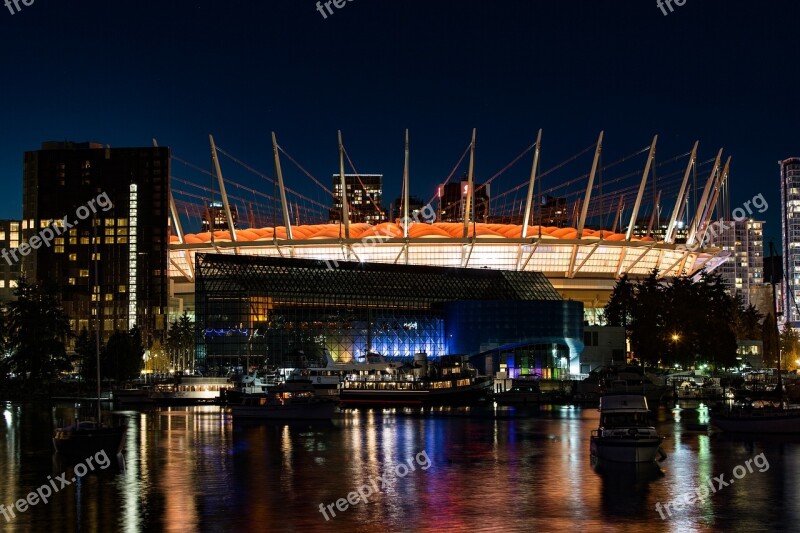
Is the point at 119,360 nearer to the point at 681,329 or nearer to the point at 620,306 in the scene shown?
the point at 620,306

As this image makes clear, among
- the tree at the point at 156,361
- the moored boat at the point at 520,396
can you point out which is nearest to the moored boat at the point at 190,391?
the moored boat at the point at 520,396

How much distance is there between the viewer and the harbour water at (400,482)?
1483 inches

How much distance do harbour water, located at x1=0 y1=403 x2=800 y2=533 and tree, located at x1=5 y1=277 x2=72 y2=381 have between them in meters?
60.0

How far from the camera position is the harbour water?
37656 mm

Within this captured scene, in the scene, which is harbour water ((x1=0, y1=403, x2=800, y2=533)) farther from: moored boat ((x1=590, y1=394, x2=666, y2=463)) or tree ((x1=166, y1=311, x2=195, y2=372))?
tree ((x1=166, y1=311, x2=195, y2=372))

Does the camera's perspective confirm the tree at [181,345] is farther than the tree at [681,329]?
Yes

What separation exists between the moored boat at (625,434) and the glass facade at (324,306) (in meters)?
76.7

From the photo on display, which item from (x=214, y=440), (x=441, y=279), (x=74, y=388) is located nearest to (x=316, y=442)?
(x=214, y=440)

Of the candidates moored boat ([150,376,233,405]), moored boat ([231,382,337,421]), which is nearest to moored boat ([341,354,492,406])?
moored boat ([150,376,233,405])

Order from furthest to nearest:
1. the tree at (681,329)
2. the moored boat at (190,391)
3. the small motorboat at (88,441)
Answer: the tree at (681,329)
the moored boat at (190,391)
the small motorboat at (88,441)

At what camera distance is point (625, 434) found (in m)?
51.0

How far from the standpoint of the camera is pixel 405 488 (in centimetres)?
4500

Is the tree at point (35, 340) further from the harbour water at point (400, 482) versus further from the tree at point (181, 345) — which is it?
the harbour water at point (400, 482)

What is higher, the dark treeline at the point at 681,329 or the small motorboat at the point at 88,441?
the dark treeline at the point at 681,329
